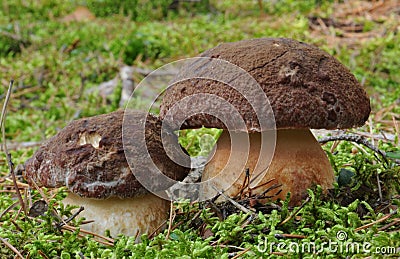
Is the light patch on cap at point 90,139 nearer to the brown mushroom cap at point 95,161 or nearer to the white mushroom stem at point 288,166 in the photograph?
the brown mushroom cap at point 95,161

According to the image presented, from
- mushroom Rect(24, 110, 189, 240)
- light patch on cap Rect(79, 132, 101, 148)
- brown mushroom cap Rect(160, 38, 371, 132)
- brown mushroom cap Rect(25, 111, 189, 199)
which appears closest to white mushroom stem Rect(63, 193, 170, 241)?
mushroom Rect(24, 110, 189, 240)

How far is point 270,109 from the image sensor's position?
181cm

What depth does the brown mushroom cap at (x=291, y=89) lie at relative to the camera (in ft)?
5.96

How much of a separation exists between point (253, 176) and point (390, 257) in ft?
2.44

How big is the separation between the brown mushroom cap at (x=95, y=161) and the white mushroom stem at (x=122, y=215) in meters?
0.13

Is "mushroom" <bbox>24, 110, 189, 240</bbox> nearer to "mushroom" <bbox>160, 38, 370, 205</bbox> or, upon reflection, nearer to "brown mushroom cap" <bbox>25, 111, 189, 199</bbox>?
"brown mushroom cap" <bbox>25, 111, 189, 199</bbox>

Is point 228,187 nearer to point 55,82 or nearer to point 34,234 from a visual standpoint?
point 34,234

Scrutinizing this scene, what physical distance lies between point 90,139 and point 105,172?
0.21 m

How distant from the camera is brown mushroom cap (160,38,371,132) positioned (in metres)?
1.82

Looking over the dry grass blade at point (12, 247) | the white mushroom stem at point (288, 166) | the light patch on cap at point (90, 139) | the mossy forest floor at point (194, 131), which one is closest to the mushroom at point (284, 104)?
the white mushroom stem at point (288, 166)

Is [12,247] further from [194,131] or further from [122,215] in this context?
[194,131]

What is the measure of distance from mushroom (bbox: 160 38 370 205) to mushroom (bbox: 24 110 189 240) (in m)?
0.20

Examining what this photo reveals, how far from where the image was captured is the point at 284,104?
5.94ft

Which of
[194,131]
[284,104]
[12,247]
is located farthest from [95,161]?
[194,131]
